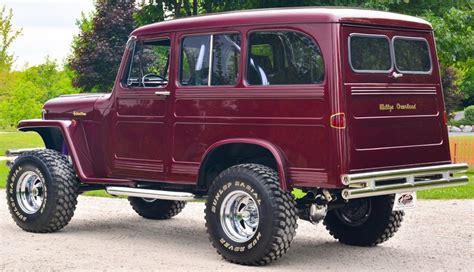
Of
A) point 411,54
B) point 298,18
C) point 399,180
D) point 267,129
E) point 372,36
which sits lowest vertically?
point 399,180

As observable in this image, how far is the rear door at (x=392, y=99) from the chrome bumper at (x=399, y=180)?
5.0 inches

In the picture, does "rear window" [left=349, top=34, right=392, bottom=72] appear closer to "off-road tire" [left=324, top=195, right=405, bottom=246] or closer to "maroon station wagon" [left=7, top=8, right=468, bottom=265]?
"maroon station wagon" [left=7, top=8, right=468, bottom=265]

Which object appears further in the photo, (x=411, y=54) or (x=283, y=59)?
(x=411, y=54)

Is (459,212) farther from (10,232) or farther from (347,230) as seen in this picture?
(10,232)

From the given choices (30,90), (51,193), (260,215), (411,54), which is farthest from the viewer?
(30,90)

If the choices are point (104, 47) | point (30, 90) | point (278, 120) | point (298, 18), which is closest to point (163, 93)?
point (278, 120)

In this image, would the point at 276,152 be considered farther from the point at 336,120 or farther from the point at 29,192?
the point at 29,192

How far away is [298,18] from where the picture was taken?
8.11 meters

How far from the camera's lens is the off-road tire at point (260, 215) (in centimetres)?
795

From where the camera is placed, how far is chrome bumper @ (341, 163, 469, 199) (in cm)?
773

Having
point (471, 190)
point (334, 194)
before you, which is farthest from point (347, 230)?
point (471, 190)

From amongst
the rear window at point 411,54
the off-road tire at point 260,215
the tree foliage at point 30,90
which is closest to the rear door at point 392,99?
the rear window at point 411,54

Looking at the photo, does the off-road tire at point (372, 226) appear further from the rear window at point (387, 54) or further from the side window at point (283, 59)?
the side window at point (283, 59)

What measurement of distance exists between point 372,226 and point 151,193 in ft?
8.00
